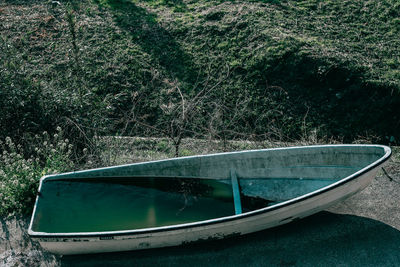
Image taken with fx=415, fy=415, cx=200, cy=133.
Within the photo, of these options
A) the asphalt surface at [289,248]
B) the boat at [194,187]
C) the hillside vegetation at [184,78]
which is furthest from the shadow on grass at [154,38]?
the asphalt surface at [289,248]

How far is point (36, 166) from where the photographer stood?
6.24 meters

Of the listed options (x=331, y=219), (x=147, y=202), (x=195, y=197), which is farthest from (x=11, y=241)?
(x=331, y=219)

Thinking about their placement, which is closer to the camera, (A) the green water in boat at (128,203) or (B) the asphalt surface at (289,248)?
(B) the asphalt surface at (289,248)

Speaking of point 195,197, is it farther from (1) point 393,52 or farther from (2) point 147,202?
(1) point 393,52

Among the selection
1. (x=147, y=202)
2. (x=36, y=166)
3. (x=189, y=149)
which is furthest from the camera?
(x=189, y=149)

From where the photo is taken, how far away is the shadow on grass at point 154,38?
9695 mm

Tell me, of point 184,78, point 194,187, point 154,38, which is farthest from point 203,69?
point 194,187

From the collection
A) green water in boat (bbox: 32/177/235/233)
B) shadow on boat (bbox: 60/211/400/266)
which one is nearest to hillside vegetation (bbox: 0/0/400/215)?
green water in boat (bbox: 32/177/235/233)

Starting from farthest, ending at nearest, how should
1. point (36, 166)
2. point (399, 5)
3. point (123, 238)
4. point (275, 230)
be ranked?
point (399, 5) → point (36, 166) → point (275, 230) → point (123, 238)

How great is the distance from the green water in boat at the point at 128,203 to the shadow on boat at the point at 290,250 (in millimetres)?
486

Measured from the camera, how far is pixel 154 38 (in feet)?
34.6

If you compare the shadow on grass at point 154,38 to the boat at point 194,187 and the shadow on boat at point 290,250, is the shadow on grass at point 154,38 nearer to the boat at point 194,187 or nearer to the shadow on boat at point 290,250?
the boat at point 194,187

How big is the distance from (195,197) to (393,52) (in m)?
6.23

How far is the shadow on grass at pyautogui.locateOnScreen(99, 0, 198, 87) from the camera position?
9695 mm
